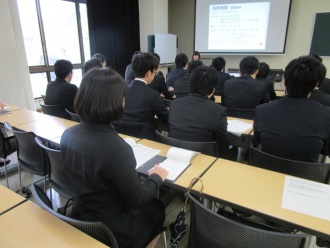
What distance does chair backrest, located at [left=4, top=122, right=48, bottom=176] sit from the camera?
188 cm

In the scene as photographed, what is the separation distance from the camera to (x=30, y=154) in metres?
2.02

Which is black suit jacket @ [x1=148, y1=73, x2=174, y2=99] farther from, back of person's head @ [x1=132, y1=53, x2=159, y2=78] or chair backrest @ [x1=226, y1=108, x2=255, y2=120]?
chair backrest @ [x1=226, y1=108, x2=255, y2=120]

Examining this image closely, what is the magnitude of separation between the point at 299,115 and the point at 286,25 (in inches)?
192

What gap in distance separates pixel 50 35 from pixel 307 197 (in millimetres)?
5926

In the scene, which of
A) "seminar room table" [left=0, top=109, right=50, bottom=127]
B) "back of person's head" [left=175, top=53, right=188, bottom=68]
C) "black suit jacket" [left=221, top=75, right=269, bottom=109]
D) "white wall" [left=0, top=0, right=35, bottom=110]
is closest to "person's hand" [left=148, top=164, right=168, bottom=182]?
"seminar room table" [left=0, top=109, right=50, bottom=127]

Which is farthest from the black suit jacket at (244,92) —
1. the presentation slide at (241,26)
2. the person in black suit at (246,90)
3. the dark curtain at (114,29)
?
the dark curtain at (114,29)

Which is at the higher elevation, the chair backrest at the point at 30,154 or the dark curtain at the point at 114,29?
the dark curtain at the point at 114,29

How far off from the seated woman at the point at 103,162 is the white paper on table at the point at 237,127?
115cm

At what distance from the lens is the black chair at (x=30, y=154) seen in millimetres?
1884

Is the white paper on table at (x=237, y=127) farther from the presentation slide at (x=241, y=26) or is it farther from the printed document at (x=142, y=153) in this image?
the presentation slide at (x=241, y=26)

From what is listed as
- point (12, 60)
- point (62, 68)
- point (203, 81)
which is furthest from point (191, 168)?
point (12, 60)

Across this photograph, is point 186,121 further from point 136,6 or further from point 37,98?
point 136,6

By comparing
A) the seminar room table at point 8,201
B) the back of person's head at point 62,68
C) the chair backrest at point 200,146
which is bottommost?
the seminar room table at point 8,201

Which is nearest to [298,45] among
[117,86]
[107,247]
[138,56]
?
[138,56]
